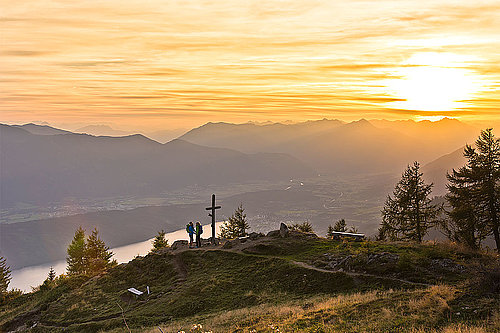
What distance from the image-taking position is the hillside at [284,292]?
1513cm

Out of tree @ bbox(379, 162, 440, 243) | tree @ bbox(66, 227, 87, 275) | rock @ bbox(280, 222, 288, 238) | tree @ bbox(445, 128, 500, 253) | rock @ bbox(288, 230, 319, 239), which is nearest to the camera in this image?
tree @ bbox(445, 128, 500, 253)

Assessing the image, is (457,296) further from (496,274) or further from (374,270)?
(374,270)

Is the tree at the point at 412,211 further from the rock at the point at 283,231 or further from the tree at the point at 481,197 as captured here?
the rock at the point at 283,231

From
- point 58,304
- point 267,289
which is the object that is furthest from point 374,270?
point 58,304

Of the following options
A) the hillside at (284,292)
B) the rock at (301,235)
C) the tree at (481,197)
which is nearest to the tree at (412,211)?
the tree at (481,197)

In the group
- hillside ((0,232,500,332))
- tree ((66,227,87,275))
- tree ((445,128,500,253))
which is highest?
tree ((445,128,500,253))

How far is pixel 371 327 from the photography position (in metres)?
14.0

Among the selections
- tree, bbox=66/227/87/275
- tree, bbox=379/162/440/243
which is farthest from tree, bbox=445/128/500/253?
tree, bbox=66/227/87/275

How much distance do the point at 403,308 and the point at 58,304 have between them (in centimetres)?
2983

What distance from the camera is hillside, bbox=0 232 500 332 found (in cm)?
1513

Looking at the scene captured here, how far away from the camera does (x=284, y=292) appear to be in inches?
940

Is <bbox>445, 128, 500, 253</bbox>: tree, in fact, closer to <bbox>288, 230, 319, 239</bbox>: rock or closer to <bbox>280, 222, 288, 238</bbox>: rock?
<bbox>288, 230, 319, 239</bbox>: rock

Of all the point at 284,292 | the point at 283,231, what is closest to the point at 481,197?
the point at 283,231

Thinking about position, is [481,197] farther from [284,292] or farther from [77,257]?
[77,257]
